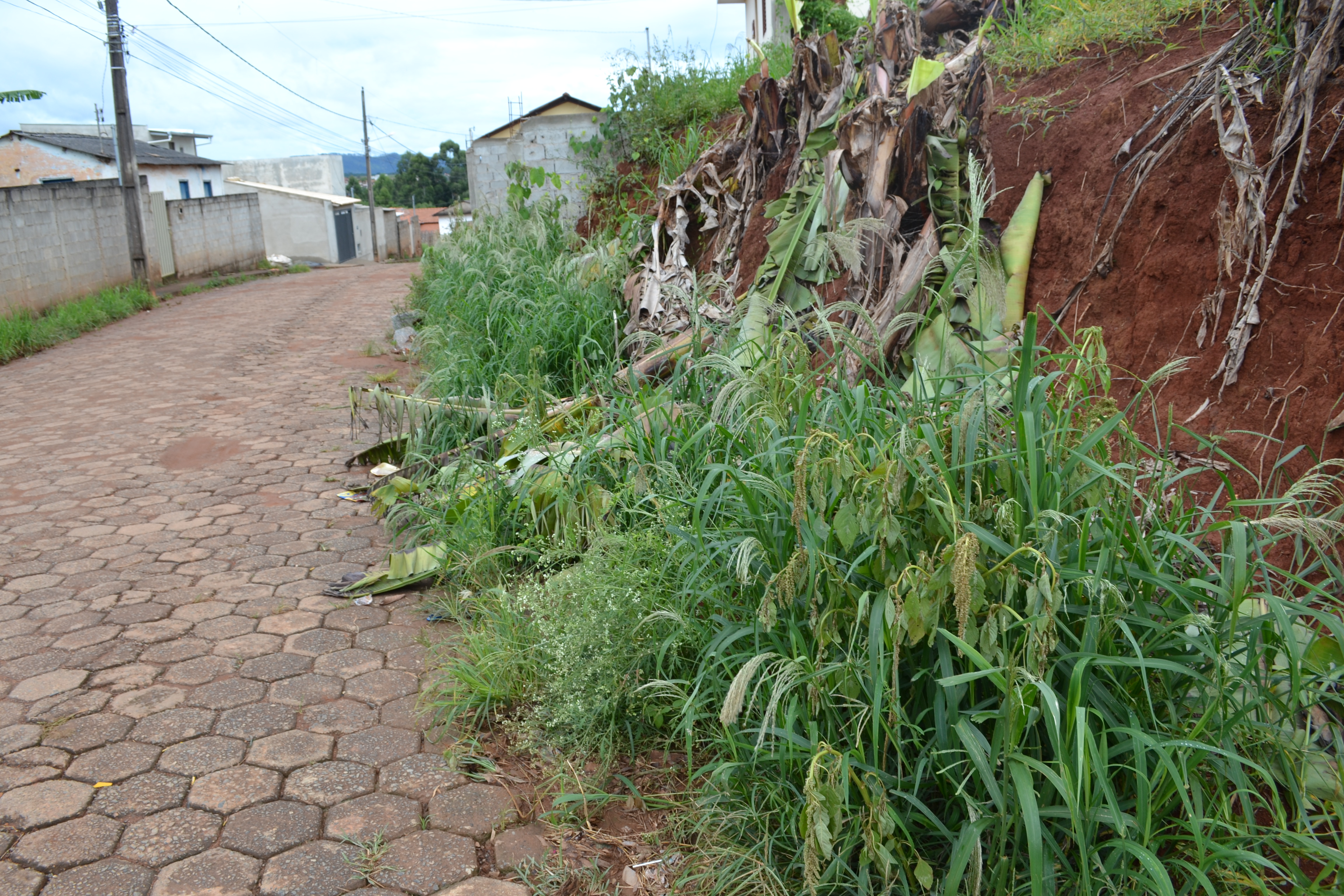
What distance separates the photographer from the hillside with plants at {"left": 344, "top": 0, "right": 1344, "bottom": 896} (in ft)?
6.54

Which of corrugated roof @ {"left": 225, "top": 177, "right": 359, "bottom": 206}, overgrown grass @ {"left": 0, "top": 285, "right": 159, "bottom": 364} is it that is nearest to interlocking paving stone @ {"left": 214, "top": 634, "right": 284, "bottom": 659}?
overgrown grass @ {"left": 0, "top": 285, "right": 159, "bottom": 364}

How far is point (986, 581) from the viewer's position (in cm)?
211

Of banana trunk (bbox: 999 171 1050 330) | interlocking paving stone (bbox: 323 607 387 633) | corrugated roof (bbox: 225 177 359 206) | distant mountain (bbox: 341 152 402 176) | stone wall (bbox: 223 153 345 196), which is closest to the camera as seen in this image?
interlocking paving stone (bbox: 323 607 387 633)

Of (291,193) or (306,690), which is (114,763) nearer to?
(306,690)

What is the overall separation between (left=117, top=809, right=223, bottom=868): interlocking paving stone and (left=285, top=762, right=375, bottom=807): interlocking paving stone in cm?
23

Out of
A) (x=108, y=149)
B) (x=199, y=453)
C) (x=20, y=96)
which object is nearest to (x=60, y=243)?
(x=20, y=96)

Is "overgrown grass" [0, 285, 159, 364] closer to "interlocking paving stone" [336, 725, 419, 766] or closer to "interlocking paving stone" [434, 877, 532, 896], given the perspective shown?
"interlocking paving stone" [336, 725, 419, 766]

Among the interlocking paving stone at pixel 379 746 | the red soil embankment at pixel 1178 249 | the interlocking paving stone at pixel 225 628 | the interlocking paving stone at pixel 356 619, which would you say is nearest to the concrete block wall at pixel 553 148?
the red soil embankment at pixel 1178 249

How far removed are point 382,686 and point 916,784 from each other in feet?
7.01

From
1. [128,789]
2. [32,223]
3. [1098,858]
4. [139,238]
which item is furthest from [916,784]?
[139,238]

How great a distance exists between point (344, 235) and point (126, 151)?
2432cm

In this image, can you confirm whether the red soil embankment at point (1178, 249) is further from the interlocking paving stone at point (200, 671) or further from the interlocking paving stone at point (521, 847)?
the interlocking paving stone at point (200, 671)

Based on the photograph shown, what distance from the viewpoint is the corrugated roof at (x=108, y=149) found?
25.6 metres

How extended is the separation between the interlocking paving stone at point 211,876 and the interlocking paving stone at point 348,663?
99cm
